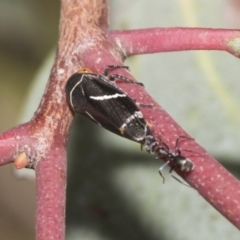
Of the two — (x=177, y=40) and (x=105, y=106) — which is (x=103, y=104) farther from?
(x=177, y=40)

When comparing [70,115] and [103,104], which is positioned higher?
[103,104]

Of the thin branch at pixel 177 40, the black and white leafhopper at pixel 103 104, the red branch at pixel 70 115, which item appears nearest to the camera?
the red branch at pixel 70 115

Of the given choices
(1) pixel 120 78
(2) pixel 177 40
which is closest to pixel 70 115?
(1) pixel 120 78

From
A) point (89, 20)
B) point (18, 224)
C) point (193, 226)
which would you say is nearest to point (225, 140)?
point (193, 226)

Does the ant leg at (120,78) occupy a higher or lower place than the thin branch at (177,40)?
lower

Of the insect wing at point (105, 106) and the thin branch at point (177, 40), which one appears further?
the insect wing at point (105, 106)

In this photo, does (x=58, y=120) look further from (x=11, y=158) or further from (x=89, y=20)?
(x=89, y=20)

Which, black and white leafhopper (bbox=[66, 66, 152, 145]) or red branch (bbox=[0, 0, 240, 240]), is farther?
black and white leafhopper (bbox=[66, 66, 152, 145])

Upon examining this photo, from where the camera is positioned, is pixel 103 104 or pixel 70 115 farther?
pixel 103 104
